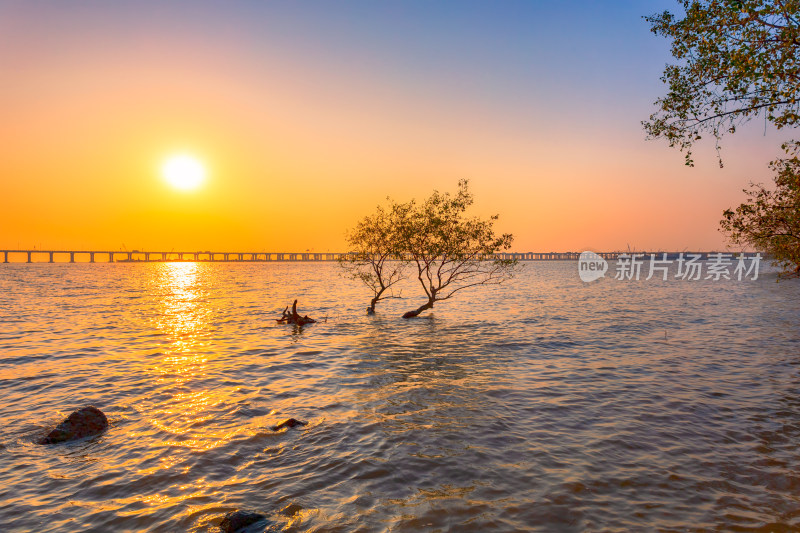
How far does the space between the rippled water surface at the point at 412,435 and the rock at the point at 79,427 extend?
58 centimetres

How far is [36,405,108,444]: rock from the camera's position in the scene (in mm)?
14805

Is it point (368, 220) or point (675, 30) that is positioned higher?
point (675, 30)

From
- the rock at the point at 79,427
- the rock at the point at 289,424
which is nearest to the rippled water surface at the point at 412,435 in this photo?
the rock at the point at 289,424

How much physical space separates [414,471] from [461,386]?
31.0 ft

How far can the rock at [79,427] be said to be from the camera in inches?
583

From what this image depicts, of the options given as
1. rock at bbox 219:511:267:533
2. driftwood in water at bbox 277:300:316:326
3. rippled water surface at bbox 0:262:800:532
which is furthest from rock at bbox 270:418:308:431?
driftwood in water at bbox 277:300:316:326

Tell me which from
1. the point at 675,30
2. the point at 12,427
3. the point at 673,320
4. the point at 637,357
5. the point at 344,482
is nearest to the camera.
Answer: the point at 344,482

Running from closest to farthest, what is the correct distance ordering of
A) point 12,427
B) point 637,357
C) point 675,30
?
point 675,30 → point 12,427 → point 637,357

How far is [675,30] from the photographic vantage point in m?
15.0

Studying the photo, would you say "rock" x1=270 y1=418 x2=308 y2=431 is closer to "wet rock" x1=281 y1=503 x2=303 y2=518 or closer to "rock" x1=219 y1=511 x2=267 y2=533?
"wet rock" x1=281 y1=503 x2=303 y2=518

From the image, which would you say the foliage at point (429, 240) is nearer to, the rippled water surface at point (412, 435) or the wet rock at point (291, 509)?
the rippled water surface at point (412, 435)

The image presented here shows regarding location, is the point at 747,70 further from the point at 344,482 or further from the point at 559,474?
the point at 344,482

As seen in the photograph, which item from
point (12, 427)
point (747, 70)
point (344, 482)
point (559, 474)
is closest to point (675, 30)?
point (747, 70)

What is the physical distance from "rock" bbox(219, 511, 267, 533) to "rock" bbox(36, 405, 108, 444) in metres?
8.97
